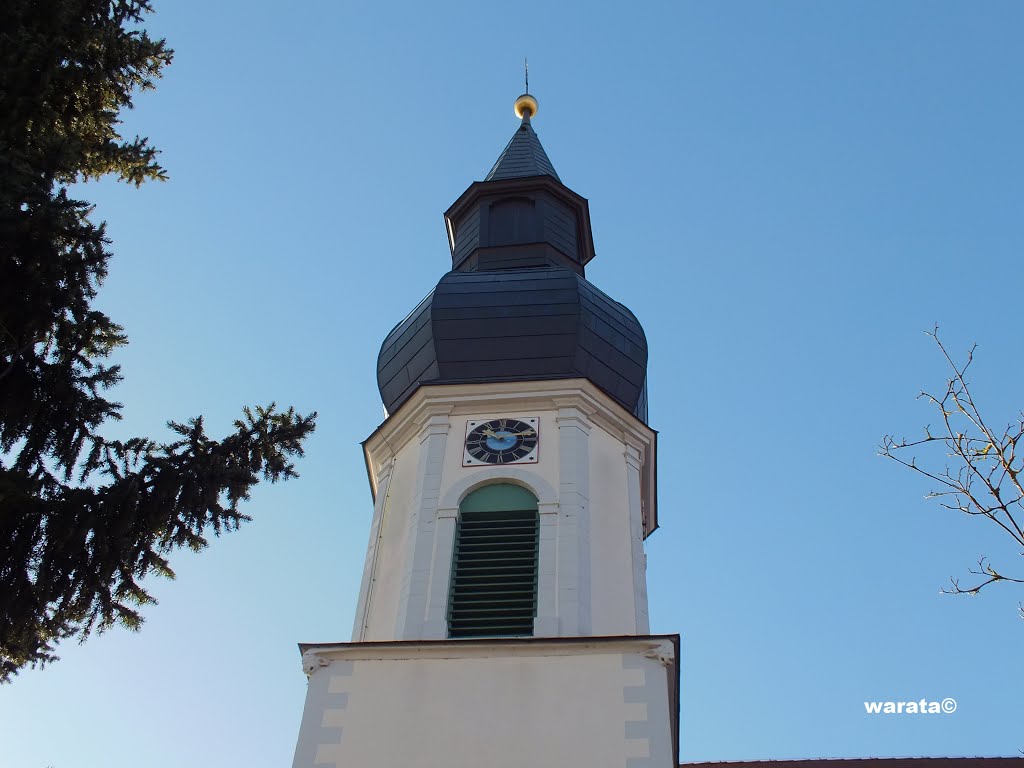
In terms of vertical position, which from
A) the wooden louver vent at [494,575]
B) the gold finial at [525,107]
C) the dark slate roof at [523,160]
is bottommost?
the wooden louver vent at [494,575]

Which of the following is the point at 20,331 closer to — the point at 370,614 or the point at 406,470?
the point at 370,614

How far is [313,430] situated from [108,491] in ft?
4.26

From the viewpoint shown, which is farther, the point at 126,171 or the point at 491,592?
the point at 491,592

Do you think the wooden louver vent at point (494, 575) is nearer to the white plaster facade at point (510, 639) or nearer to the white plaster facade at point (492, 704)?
the white plaster facade at point (510, 639)

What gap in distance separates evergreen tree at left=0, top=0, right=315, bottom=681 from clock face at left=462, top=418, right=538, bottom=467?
7318 mm

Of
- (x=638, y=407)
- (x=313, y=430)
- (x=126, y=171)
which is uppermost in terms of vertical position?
(x=638, y=407)

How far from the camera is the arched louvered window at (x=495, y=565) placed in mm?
13547

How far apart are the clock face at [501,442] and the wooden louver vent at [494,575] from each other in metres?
0.84

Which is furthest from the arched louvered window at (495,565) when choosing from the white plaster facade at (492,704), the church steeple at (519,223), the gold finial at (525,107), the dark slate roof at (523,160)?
the gold finial at (525,107)

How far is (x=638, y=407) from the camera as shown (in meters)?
17.5

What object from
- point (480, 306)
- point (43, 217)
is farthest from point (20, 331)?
point (480, 306)

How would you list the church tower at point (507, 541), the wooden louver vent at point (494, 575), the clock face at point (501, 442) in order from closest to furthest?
the church tower at point (507, 541) < the wooden louver vent at point (494, 575) < the clock face at point (501, 442)

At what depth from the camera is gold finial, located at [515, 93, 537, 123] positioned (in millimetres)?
27064

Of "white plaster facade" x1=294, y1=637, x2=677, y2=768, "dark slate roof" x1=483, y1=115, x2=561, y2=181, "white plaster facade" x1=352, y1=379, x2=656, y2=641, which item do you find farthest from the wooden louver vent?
"dark slate roof" x1=483, y1=115, x2=561, y2=181
